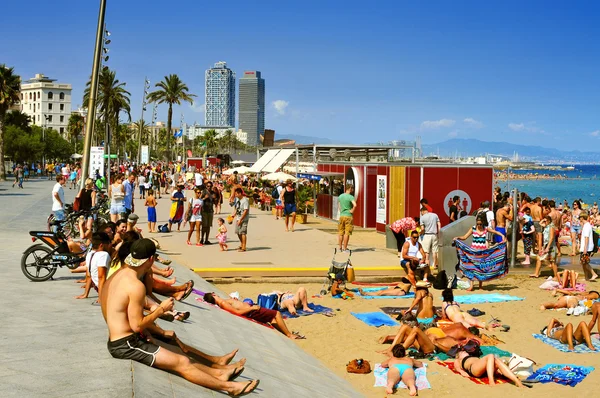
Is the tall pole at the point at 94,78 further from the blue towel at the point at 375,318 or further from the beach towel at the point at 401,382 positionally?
the beach towel at the point at 401,382

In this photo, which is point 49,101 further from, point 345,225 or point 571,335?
point 571,335

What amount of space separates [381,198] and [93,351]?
1821cm

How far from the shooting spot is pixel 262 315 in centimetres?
1076

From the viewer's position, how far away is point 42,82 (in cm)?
14225

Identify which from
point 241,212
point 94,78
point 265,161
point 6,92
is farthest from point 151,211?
point 6,92

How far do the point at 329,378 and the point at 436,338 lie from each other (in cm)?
258

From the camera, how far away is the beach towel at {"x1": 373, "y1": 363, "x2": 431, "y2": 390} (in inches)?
349

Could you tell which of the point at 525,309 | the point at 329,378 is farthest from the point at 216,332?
the point at 525,309

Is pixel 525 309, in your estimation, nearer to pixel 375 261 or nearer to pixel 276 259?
pixel 375 261

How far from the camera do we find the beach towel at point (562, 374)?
9.02m

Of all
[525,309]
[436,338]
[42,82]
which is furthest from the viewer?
[42,82]

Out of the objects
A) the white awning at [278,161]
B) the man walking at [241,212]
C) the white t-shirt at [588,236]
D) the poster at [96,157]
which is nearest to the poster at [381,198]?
the man walking at [241,212]

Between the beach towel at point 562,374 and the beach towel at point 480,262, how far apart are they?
5619 millimetres

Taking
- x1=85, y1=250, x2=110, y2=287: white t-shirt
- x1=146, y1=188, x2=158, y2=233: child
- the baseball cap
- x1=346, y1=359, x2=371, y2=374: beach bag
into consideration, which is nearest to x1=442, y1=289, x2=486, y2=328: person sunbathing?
x1=346, y1=359, x2=371, y2=374: beach bag
